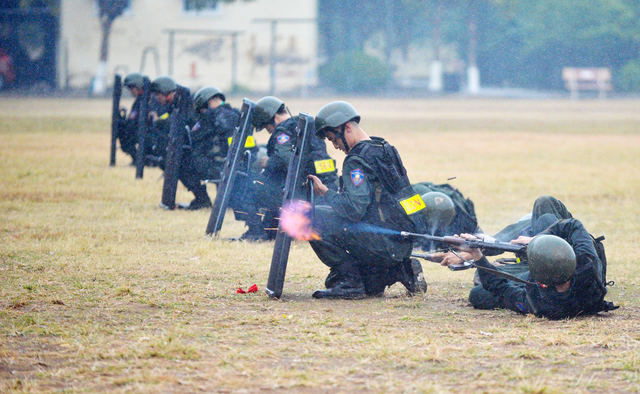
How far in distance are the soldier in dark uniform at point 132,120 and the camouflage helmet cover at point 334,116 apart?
334 inches

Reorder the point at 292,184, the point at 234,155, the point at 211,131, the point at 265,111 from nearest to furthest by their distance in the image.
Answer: the point at 292,184 < the point at 265,111 < the point at 234,155 < the point at 211,131

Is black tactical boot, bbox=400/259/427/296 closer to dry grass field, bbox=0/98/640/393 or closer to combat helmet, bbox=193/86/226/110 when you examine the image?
dry grass field, bbox=0/98/640/393

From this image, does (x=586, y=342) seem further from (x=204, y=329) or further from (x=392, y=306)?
(x=204, y=329)

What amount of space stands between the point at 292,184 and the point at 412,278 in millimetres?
1308

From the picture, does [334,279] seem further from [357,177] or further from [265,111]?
[265,111]

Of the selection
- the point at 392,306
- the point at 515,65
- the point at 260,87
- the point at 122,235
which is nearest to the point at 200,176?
the point at 122,235

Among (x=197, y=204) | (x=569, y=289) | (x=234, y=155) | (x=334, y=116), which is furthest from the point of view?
(x=197, y=204)

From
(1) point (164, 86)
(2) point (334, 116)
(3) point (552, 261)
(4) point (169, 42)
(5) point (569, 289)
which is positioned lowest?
(5) point (569, 289)

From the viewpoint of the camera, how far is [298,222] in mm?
6199

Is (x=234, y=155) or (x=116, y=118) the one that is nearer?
(x=234, y=155)

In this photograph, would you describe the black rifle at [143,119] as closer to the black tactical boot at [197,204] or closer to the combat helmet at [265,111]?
the black tactical boot at [197,204]

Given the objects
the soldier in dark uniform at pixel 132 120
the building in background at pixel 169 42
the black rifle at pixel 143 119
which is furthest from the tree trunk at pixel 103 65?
the black rifle at pixel 143 119

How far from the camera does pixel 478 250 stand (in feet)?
18.9

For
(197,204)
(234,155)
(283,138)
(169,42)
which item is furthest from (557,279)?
(169,42)
